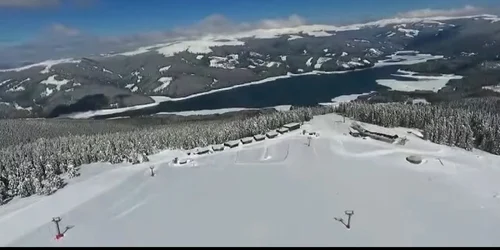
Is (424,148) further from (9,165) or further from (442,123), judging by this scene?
(9,165)

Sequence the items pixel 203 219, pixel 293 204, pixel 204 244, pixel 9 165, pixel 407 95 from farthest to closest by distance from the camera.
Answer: pixel 407 95 < pixel 9 165 < pixel 293 204 < pixel 203 219 < pixel 204 244

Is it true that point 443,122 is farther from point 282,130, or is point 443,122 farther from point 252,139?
point 252,139

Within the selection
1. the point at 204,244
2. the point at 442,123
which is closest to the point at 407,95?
the point at 442,123

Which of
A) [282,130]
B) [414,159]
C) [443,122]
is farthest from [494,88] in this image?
[414,159]

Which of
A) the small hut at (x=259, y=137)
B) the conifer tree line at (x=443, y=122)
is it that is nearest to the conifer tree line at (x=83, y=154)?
the small hut at (x=259, y=137)

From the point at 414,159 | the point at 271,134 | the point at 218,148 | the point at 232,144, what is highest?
the point at 271,134

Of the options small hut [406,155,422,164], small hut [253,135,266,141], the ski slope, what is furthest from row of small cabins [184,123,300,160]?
small hut [406,155,422,164]

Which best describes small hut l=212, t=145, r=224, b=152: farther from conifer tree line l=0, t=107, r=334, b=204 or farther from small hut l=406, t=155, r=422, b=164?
small hut l=406, t=155, r=422, b=164
